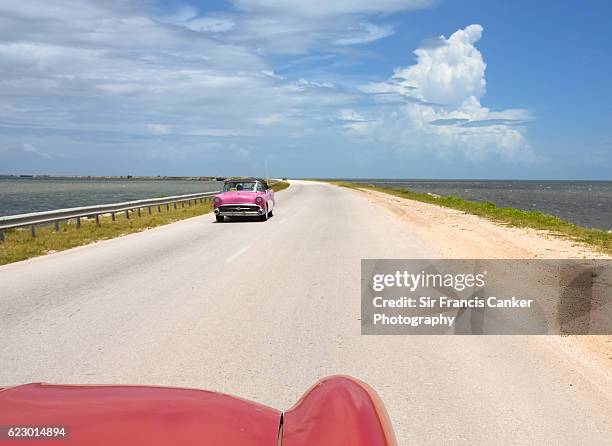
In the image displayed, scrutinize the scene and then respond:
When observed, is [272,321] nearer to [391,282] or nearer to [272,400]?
[272,400]

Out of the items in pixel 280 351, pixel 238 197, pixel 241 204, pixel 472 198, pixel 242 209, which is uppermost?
pixel 238 197

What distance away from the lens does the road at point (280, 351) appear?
4.14 metres

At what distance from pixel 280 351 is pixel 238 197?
16.3 m

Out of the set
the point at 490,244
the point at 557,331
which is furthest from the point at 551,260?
the point at 557,331

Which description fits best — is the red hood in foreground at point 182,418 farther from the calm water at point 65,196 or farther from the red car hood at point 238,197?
the calm water at point 65,196

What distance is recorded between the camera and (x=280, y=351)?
5621 millimetres

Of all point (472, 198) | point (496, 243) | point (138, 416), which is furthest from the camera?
point (472, 198)

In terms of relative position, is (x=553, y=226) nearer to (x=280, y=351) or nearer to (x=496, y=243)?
(x=496, y=243)

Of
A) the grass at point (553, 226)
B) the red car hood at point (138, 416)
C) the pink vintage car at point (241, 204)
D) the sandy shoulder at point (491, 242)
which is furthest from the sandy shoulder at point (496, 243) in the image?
the pink vintage car at point (241, 204)

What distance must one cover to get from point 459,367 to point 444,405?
0.99m

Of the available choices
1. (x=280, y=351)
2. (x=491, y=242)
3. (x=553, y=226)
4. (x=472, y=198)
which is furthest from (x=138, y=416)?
(x=472, y=198)

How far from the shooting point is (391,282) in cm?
970

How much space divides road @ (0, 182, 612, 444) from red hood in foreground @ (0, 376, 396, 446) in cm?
150

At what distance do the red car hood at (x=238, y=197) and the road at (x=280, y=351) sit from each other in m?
10.9
